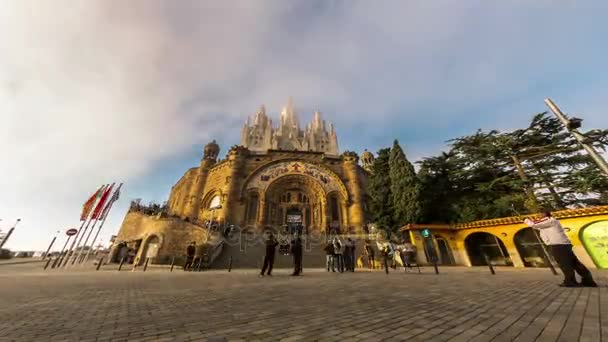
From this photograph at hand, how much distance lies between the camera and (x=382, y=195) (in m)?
18.7

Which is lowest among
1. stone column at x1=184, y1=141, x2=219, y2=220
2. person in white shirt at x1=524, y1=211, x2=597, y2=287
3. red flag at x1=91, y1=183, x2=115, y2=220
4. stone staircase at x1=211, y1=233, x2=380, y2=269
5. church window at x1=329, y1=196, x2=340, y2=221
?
person in white shirt at x1=524, y1=211, x2=597, y2=287

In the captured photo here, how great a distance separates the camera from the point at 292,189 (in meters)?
26.6

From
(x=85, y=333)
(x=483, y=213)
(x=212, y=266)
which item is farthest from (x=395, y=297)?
(x=483, y=213)

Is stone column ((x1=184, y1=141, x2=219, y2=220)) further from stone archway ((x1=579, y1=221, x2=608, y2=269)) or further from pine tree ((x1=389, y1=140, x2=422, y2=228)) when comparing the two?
stone archway ((x1=579, y1=221, x2=608, y2=269))

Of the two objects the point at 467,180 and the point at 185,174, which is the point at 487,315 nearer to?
the point at 467,180

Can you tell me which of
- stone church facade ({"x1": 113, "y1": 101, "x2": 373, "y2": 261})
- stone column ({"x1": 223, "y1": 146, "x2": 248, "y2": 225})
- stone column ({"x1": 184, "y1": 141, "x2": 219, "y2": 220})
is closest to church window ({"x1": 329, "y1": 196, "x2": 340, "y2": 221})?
stone church facade ({"x1": 113, "y1": 101, "x2": 373, "y2": 261})

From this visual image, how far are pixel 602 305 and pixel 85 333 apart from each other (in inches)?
251

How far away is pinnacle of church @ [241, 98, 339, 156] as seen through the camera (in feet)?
144

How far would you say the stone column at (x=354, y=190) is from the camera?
926 inches

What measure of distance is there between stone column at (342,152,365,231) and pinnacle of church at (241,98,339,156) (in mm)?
16442

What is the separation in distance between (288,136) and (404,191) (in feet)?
109

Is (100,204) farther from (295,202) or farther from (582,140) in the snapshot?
(582,140)

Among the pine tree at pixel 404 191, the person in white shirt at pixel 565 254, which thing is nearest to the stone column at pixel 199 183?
the pine tree at pixel 404 191

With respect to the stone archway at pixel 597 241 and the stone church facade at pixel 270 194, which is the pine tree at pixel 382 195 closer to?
the stone church facade at pixel 270 194
